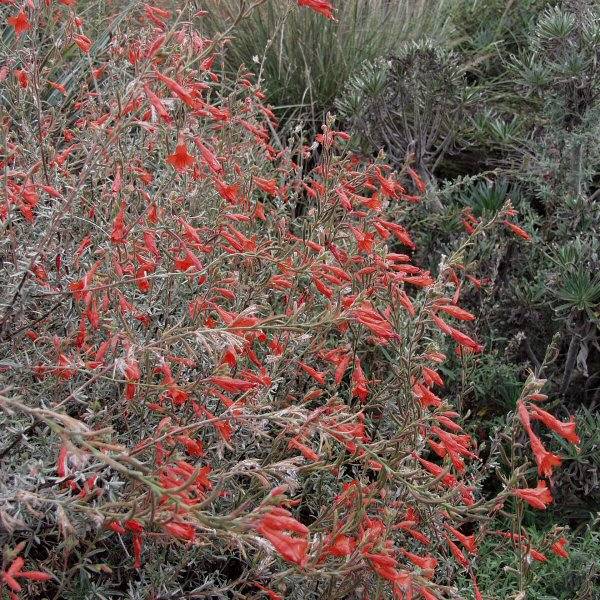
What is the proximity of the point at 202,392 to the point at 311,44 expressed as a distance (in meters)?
3.76

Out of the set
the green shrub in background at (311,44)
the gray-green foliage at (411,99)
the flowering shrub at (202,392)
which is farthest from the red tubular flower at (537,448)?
the green shrub in background at (311,44)

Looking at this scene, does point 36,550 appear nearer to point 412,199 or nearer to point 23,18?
point 23,18

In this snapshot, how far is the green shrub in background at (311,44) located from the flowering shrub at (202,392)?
2.52 meters

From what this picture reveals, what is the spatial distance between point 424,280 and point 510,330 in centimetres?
110

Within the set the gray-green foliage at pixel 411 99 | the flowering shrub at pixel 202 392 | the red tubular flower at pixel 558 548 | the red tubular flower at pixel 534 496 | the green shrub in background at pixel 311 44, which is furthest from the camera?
the green shrub in background at pixel 311 44

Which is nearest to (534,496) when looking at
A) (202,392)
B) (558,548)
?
(558,548)

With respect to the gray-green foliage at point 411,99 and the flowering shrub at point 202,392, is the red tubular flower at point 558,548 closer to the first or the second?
the flowering shrub at point 202,392

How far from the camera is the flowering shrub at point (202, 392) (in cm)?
180

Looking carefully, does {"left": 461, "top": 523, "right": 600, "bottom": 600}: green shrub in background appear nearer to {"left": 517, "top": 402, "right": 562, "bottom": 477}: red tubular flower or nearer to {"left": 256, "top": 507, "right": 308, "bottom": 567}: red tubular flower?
{"left": 517, "top": 402, "right": 562, "bottom": 477}: red tubular flower

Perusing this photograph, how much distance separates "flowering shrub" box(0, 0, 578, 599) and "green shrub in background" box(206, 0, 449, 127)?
2522 mm

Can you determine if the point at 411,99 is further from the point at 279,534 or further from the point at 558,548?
the point at 279,534

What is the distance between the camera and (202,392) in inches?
85.4

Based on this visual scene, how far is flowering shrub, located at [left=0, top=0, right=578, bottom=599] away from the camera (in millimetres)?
1798

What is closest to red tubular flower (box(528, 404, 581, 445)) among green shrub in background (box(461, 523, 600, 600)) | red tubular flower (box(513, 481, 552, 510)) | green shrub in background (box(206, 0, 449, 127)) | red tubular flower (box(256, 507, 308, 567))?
red tubular flower (box(513, 481, 552, 510))
